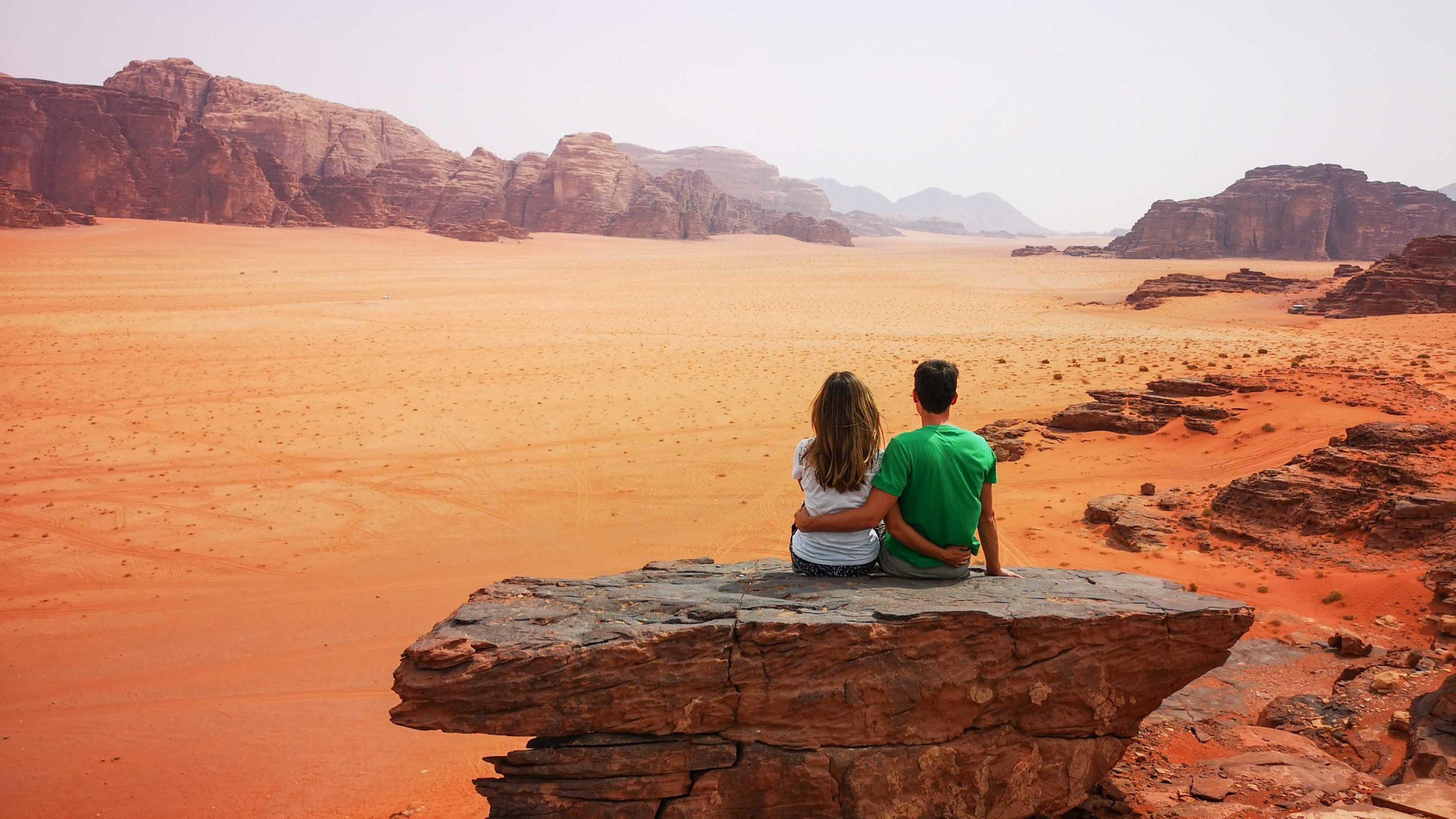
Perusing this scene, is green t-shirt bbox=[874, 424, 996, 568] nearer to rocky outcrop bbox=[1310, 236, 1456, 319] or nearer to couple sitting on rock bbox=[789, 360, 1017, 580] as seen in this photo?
couple sitting on rock bbox=[789, 360, 1017, 580]

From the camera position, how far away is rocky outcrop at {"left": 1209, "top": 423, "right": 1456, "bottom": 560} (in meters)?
8.07

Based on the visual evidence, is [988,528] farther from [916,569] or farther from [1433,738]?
[1433,738]

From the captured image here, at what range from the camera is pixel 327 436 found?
14.0 metres

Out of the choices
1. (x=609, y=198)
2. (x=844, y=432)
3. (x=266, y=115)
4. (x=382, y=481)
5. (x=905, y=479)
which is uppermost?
(x=266, y=115)

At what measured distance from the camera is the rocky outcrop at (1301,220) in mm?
76375

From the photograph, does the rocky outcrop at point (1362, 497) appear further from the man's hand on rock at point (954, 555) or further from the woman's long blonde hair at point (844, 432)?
the woman's long blonde hair at point (844, 432)

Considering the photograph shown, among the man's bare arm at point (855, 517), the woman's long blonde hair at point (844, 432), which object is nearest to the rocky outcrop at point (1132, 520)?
the man's bare arm at point (855, 517)

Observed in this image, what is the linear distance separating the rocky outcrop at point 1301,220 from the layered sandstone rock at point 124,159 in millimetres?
80570

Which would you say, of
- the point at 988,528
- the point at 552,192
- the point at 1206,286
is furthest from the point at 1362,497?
the point at 552,192

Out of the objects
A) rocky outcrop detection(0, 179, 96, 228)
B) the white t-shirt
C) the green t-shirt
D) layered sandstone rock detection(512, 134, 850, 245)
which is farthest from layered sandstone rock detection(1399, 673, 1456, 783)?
layered sandstone rock detection(512, 134, 850, 245)

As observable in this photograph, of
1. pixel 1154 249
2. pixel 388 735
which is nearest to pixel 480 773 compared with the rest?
pixel 388 735

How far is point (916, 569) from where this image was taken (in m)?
4.27

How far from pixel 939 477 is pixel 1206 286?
138 ft

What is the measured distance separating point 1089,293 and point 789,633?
157 ft
